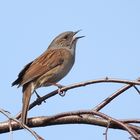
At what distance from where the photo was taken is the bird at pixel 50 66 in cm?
589

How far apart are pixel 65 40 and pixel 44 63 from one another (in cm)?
111

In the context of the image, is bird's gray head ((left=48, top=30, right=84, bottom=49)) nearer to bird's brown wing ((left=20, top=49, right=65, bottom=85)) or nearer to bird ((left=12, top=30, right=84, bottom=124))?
bird ((left=12, top=30, right=84, bottom=124))

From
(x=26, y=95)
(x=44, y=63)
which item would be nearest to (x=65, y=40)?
(x=44, y=63)

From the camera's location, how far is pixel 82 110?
3045 mm

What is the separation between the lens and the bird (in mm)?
5894

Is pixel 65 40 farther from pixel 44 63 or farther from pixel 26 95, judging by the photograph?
pixel 26 95

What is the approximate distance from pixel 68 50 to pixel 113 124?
4.51m

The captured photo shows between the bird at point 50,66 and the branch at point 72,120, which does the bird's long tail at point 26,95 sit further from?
the branch at point 72,120

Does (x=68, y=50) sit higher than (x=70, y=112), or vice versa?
(x=68, y=50)

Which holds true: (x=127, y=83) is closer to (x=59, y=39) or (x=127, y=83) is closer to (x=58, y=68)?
(x=58, y=68)

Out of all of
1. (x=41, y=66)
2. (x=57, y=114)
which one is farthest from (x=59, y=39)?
(x=57, y=114)

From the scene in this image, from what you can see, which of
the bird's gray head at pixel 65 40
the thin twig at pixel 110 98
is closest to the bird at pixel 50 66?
the bird's gray head at pixel 65 40

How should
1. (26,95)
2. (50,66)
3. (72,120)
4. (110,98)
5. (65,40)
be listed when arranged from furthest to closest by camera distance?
1. (65,40)
2. (50,66)
3. (26,95)
4. (72,120)
5. (110,98)

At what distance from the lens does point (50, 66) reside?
6.91 m
